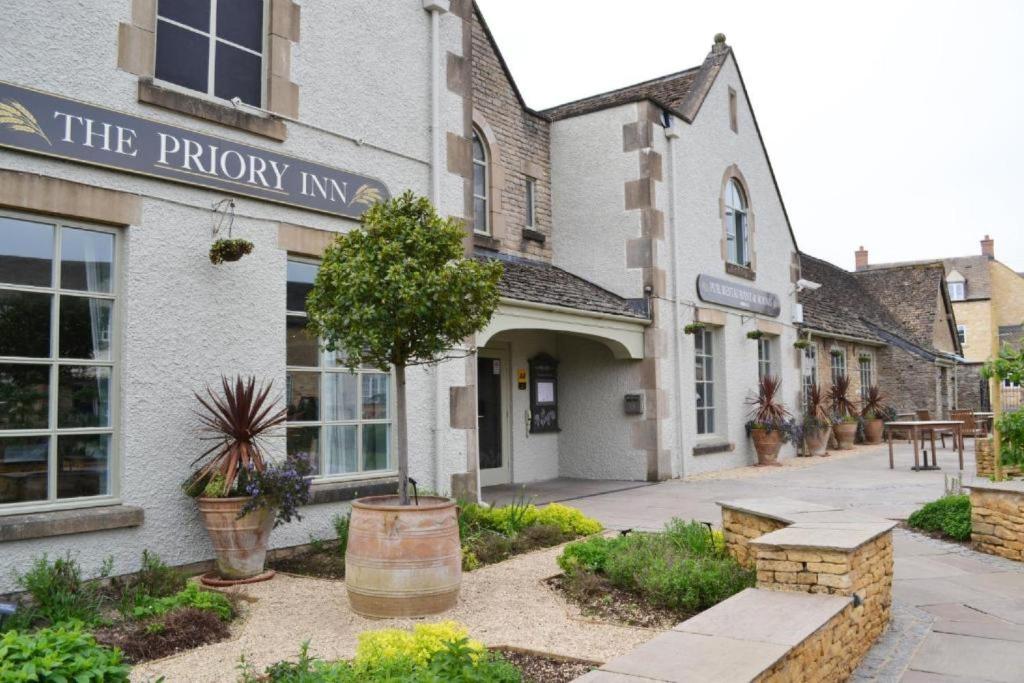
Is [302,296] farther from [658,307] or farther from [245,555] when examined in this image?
[658,307]

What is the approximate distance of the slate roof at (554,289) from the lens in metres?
11.4

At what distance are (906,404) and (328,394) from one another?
21.4m

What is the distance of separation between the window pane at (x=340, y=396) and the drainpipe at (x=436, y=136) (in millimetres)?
934

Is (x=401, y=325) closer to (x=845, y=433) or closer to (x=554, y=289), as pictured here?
(x=554, y=289)

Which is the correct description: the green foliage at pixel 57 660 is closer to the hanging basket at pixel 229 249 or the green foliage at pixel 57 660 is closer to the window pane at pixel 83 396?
the window pane at pixel 83 396

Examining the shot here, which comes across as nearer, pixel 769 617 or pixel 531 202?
pixel 769 617

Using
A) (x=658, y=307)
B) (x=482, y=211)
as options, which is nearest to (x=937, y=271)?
(x=658, y=307)

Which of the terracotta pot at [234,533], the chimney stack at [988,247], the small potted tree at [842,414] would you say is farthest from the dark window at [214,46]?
the chimney stack at [988,247]

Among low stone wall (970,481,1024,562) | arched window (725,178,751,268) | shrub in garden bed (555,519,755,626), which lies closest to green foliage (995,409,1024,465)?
low stone wall (970,481,1024,562)

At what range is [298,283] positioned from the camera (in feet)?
25.1

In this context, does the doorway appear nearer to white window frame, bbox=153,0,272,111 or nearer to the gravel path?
white window frame, bbox=153,0,272,111

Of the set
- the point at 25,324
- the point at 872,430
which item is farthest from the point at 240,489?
the point at 872,430

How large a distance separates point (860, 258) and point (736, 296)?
31.1 m

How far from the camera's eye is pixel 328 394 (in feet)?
25.8
